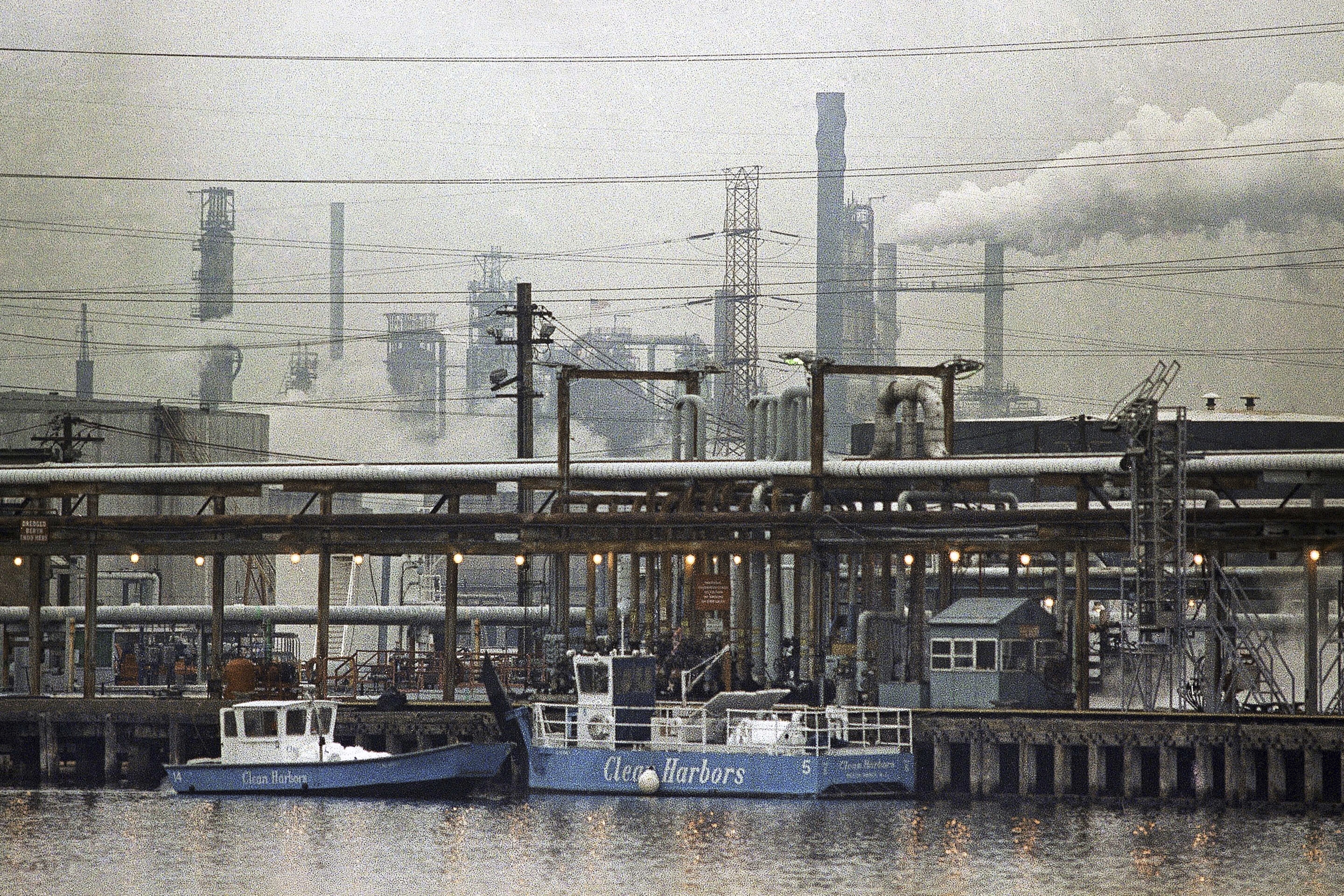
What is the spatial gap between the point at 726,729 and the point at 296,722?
38.6 feet

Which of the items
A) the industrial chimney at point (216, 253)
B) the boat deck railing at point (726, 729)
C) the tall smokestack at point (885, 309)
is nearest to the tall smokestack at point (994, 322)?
the tall smokestack at point (885, 309)

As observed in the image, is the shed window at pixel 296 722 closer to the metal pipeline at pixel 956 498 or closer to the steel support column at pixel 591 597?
the steel support column at pixel 591 597

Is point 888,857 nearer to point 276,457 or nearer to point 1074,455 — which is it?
point 1074,455

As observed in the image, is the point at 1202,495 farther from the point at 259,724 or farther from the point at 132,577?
the point at 132,577

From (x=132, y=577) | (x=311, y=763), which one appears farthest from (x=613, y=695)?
(x=132, y=577)

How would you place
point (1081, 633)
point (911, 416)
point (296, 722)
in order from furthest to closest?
point (911, 416) → point (296, 722) → point (1081, 633)

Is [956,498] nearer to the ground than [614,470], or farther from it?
nearer to the ground

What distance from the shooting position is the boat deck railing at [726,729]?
4716 cm

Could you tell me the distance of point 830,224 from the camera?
163 meters

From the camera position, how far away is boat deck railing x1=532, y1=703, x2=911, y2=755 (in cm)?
4716

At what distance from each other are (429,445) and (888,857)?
125710mm

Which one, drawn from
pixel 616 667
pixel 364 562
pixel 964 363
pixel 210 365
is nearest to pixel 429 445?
pixel 210 365

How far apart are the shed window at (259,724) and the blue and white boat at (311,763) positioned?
0.02 meters

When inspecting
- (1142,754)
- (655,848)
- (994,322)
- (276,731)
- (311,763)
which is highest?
(994,322)
